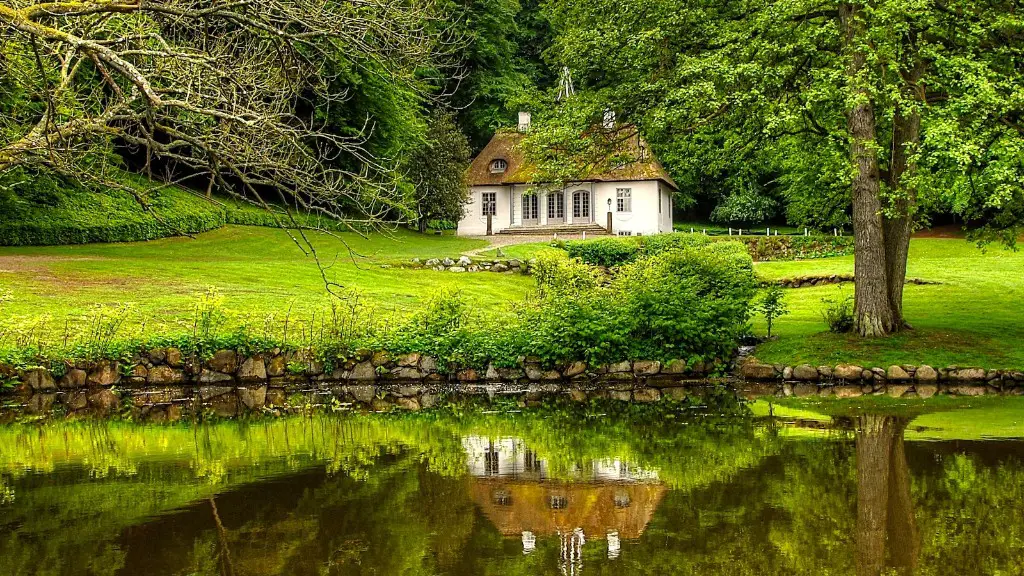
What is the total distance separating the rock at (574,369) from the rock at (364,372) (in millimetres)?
3567

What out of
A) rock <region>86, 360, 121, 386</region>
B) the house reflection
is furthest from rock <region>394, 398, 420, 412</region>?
rock <region>86, 360, 121, 386</region>

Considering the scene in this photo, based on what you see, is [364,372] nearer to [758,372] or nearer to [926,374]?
[758,372]

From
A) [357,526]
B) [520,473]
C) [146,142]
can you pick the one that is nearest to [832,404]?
[520,473]

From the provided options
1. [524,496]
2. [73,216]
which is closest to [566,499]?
[524,496]

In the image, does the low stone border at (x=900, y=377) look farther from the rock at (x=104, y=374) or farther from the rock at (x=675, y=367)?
the rock at (x=104, y=374)

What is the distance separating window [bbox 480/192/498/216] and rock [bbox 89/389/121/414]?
1512 inches

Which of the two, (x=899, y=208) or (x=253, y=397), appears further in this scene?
(x=899, y=208)

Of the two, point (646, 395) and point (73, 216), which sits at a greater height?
point (73, 216)

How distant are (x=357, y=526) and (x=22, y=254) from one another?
28796mm

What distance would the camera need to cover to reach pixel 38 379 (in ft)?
57.8

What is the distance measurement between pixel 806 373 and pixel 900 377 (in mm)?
1573

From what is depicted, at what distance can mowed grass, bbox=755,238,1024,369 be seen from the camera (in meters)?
18.5

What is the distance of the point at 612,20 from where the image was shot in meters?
20.1

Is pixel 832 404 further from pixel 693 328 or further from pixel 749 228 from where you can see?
pixel 749 228
